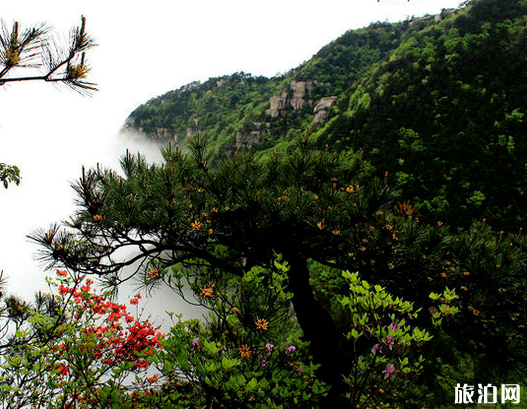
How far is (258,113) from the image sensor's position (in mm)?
41062

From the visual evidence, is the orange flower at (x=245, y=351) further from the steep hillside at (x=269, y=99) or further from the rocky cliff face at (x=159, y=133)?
the rocky cliff face at (x=159, y=133)

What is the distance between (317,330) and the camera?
2.81m

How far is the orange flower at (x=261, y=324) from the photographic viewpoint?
154cm

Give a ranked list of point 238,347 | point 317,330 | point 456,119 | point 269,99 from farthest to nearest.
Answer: point 269,99 → point 456,119 → point 317,330 → point 238,347

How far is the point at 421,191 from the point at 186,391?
14.4 meters

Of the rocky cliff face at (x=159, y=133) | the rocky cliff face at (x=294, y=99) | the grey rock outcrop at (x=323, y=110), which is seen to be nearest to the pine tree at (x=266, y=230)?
the grey rock outcrop at (x=323, y=110)

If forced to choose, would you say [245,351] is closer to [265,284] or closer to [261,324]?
[261,324]

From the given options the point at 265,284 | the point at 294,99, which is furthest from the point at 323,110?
the point at 265,284

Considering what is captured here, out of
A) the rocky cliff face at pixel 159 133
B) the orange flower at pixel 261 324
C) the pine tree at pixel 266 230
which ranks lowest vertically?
the orange flower at pixel 261 324

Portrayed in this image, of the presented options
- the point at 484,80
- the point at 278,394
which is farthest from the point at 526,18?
the point at 278,394

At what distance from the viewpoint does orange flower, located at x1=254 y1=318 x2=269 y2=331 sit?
1537mm

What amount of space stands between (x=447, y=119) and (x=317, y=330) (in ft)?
64.1

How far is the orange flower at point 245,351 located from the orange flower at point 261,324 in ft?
0.51

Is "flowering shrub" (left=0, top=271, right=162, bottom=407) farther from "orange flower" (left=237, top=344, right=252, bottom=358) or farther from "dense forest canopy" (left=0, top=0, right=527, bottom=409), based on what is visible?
"orange flower" (left=237, top=344, right=252, bottom=358)
